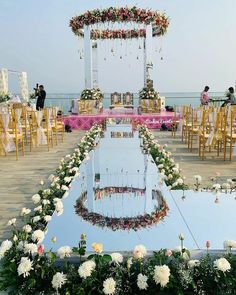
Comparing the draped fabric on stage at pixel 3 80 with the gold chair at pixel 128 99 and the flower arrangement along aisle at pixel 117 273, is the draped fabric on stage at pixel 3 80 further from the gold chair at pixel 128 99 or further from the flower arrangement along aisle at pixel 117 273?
the flower arrangement along aisle at pixel 117 273

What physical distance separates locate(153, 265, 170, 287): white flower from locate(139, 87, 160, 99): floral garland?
38.8ft

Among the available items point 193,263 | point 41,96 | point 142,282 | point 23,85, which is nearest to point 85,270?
point 142,282

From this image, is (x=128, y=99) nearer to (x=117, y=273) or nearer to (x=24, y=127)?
(x=24, y=127)

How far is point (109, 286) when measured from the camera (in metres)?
2.17

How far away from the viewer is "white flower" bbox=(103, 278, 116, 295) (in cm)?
215

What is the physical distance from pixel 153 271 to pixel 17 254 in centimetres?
90

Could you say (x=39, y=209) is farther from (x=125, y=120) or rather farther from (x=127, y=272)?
(x=125, y=120)

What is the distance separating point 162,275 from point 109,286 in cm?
29

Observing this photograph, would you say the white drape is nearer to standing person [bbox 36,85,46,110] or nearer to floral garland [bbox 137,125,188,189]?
standing person [bbox 36,85,46,110]

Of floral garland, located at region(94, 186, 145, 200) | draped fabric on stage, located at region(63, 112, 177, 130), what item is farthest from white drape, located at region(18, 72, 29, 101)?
floral garland, located at region(94, 186, 145, 200)

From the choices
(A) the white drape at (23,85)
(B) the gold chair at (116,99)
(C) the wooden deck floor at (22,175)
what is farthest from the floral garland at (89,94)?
(A) the white drape at (23,85)

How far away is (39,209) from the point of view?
343 cm

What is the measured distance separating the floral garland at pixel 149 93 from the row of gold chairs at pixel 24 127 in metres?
4.44

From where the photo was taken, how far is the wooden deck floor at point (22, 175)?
14.0 feet
